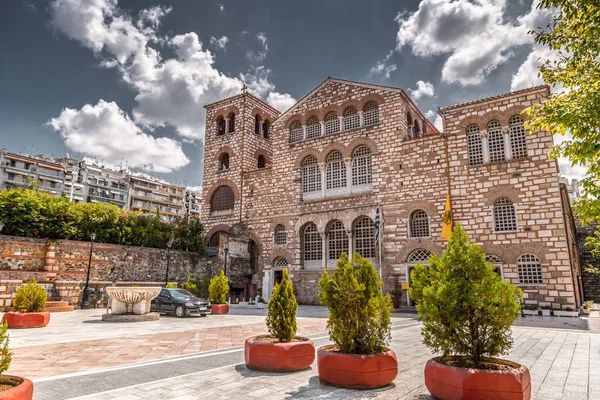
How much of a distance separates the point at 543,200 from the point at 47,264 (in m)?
23.1

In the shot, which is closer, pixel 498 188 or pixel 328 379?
pixel 328 379

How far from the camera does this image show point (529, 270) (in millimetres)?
16594

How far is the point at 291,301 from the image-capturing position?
6836mm

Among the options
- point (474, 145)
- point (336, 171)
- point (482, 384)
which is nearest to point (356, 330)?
point (482, 384)

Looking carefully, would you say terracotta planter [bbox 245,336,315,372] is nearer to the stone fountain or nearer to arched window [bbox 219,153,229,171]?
the stone fountain

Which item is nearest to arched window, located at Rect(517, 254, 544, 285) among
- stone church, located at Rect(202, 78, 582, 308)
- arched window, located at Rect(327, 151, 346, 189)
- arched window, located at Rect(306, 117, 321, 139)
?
stone church, located at Rect(202, 78, 582, 308)

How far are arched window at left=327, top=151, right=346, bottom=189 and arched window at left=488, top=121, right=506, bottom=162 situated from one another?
792cm

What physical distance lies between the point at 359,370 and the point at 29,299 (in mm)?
11477

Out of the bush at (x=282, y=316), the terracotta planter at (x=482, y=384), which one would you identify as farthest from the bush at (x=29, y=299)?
the terracotta planter at (x=482, y=384)

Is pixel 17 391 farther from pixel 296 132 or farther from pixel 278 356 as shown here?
pixel 296 132

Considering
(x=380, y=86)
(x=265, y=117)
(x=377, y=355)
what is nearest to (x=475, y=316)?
(x=377, y=355)

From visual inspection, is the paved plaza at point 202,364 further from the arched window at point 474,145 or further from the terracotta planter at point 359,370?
the arched window at point 474,145

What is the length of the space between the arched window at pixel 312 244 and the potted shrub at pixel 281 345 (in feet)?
52.2

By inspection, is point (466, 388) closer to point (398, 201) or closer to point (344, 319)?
point (344, 319)
